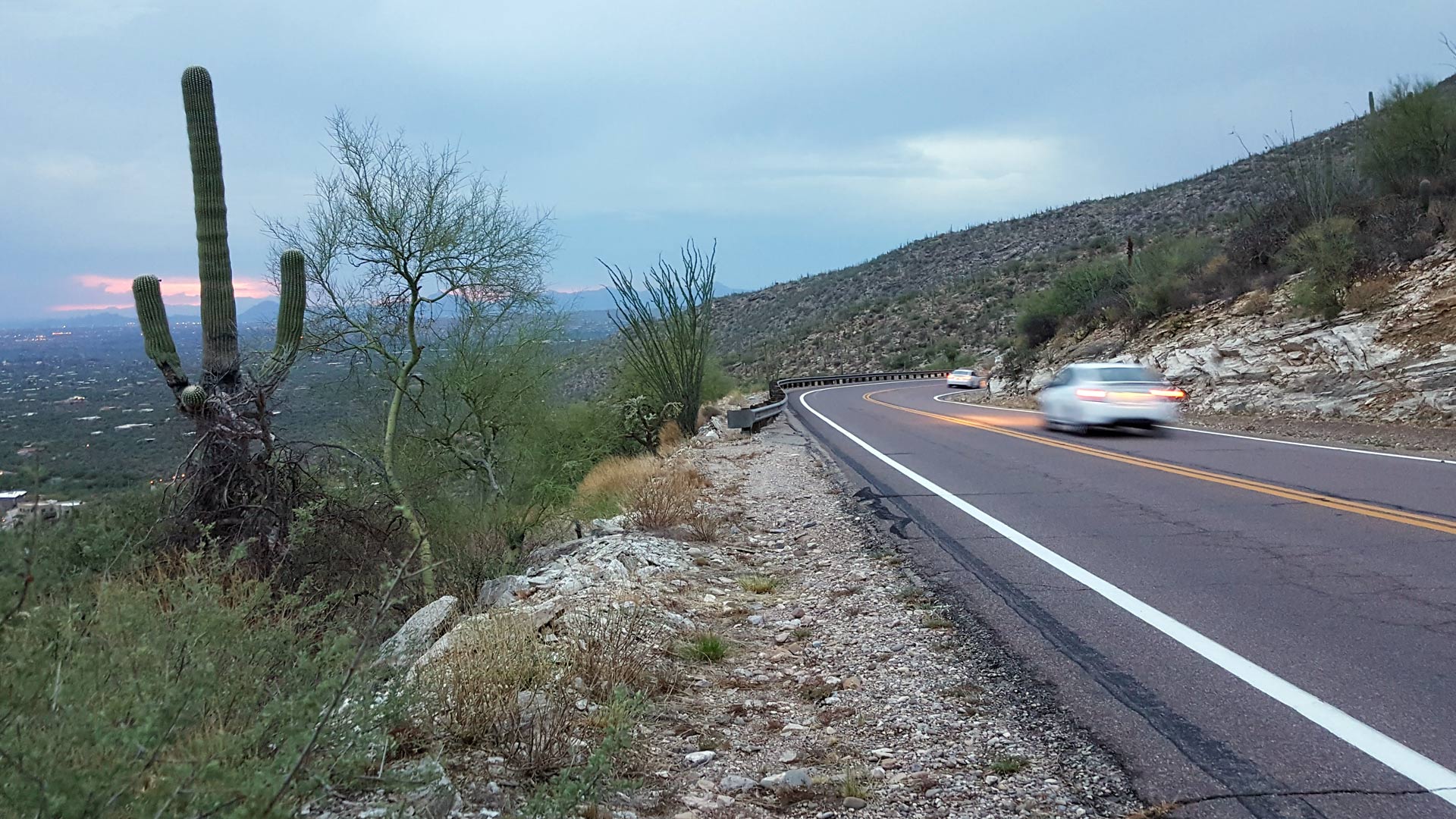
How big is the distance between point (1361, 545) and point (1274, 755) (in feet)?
15.5

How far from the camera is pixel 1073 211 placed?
8269cm

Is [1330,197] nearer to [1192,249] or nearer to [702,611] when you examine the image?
[1192,249]

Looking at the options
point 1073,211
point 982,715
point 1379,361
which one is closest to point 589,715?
point 982,715

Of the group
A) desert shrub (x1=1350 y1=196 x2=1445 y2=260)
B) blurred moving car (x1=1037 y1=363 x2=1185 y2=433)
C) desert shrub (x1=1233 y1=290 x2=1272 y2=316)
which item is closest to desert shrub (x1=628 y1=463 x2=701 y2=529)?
blurred moving car (x1=1037 y1=363 x2=1185 y2=433)

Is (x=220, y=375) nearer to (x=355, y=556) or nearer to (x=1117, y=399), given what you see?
(x=355, y=556)

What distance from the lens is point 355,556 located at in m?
11.7

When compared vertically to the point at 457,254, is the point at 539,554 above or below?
below

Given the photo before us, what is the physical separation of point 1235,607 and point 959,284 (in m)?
74.5

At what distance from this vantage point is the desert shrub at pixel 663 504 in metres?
11.0

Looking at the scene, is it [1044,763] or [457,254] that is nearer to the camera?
[1044,763]

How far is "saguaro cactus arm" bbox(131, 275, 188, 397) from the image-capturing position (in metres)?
11.5

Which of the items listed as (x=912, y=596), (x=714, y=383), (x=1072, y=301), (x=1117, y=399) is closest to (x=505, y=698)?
(x=912, y=596)

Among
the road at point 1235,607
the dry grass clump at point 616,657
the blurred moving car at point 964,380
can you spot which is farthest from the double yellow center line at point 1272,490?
the blurred moving car at point 964,380

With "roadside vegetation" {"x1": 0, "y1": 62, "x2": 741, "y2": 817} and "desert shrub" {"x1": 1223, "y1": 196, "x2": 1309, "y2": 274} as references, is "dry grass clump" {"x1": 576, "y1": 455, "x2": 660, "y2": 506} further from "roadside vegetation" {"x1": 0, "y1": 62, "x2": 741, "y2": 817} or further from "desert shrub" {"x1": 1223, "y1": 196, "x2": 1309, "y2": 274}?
"desert shrub" {"x1": 1223, "y1": 196, "x2": 1309, "y2": 274}
